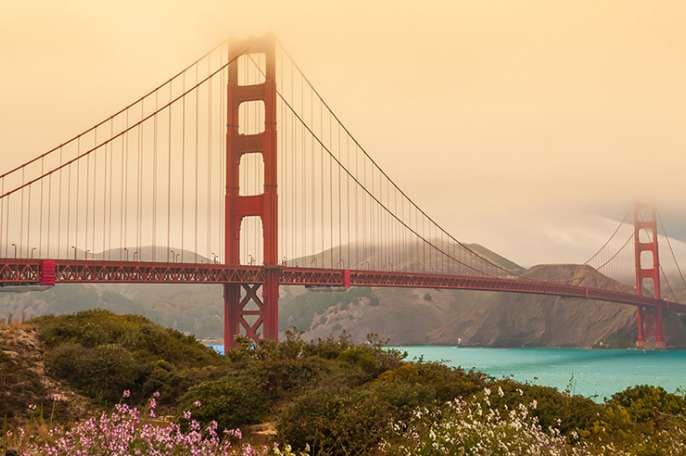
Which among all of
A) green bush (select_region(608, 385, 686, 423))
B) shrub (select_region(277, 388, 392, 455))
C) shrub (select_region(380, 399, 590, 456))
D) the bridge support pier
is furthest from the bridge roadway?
shrub (select_region(380, 399, 590, 456))

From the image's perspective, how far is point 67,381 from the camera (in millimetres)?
26516

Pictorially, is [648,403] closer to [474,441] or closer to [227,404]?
[474,441]

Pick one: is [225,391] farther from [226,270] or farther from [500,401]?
[226,270]

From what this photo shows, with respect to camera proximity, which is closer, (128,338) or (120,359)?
(120,359)

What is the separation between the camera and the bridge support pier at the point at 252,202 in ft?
228

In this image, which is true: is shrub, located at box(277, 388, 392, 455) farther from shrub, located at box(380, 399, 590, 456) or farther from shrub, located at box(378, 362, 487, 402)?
shrub, located at box(378, 362, 487, 402)

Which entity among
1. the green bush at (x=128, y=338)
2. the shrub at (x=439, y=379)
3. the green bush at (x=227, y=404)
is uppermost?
the green bush at (x=128, y=338)

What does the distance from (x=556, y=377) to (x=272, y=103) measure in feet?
123

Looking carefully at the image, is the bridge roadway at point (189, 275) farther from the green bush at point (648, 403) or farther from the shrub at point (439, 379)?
the green bush at point (648, 403)

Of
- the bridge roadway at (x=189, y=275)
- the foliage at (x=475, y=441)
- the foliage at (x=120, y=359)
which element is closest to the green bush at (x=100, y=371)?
Result: the foliage at (x=120, y=359)

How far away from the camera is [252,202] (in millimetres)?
72312

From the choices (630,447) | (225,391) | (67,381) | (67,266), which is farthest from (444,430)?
(67,266)

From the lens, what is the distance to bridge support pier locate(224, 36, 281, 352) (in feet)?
228

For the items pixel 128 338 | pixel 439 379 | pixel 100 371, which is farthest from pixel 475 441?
pixel 128 338
